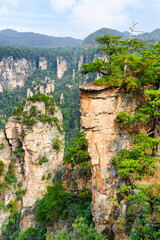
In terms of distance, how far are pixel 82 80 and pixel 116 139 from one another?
119470 mm

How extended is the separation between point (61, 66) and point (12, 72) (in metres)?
45.4

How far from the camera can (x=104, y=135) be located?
12.2 meters

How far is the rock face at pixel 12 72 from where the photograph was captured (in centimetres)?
12012

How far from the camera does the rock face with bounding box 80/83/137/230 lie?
11.9 metres

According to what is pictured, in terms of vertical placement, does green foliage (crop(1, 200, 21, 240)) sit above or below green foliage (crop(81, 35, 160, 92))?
below

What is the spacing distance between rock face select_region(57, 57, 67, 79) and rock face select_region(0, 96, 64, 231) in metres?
128

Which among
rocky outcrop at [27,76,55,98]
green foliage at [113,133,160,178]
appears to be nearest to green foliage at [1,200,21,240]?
green foliage at [113,133,160,178]

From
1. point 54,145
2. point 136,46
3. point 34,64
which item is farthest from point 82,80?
point 136,46

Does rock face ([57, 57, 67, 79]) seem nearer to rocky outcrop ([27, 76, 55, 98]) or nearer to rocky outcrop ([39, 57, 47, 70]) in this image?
rocky outcrop ([39, 57, 47, 70])

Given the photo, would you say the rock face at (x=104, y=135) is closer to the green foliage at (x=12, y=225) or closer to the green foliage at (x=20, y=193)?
the green foliage at (x=12, y=225)

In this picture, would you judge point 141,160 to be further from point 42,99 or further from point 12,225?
point 12,225

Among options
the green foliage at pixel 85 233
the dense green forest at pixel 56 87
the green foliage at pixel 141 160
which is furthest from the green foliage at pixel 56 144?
the dense green forest at pixel 56 87

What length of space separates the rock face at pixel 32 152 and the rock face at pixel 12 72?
95.5 metres

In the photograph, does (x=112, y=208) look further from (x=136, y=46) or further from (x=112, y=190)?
(x=136, y=46)
